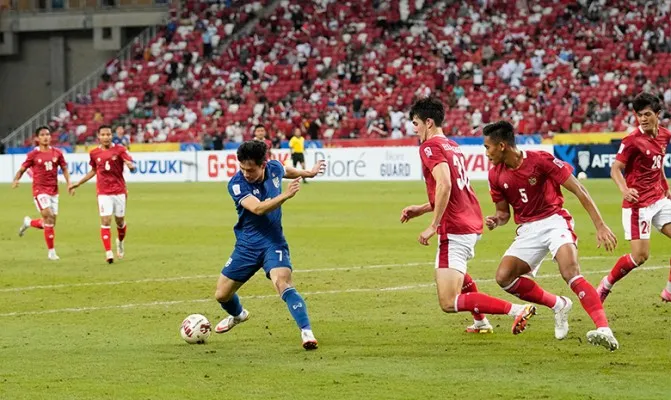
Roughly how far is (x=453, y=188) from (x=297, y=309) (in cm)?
179

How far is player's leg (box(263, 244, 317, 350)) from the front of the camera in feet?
33.5

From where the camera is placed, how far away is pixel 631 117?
41875mm


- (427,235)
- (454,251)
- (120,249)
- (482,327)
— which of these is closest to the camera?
(427,235)

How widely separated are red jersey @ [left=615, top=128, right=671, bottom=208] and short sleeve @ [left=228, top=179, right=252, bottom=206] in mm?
4337

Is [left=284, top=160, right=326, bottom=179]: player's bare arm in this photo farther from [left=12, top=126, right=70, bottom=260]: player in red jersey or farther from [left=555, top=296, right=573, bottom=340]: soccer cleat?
[left=12, top=126, right=70, bottom=260]: player in red jersey

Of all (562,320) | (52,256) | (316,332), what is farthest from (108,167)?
(562,320)

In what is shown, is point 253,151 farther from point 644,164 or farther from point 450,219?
point 644,164

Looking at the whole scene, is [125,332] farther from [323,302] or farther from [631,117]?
[631,117]

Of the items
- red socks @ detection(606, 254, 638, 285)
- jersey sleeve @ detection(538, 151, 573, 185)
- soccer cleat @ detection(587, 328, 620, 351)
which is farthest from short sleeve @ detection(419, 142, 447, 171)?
red socks @ detection(606, 254, 638, 285)

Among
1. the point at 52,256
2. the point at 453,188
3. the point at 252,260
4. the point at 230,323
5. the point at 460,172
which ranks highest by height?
the point at 460,172

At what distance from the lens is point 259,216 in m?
10.7

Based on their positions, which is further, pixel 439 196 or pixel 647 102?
pixel 647 102

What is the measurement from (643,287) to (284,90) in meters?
40.6

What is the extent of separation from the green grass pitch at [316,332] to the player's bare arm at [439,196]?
1052 mm
